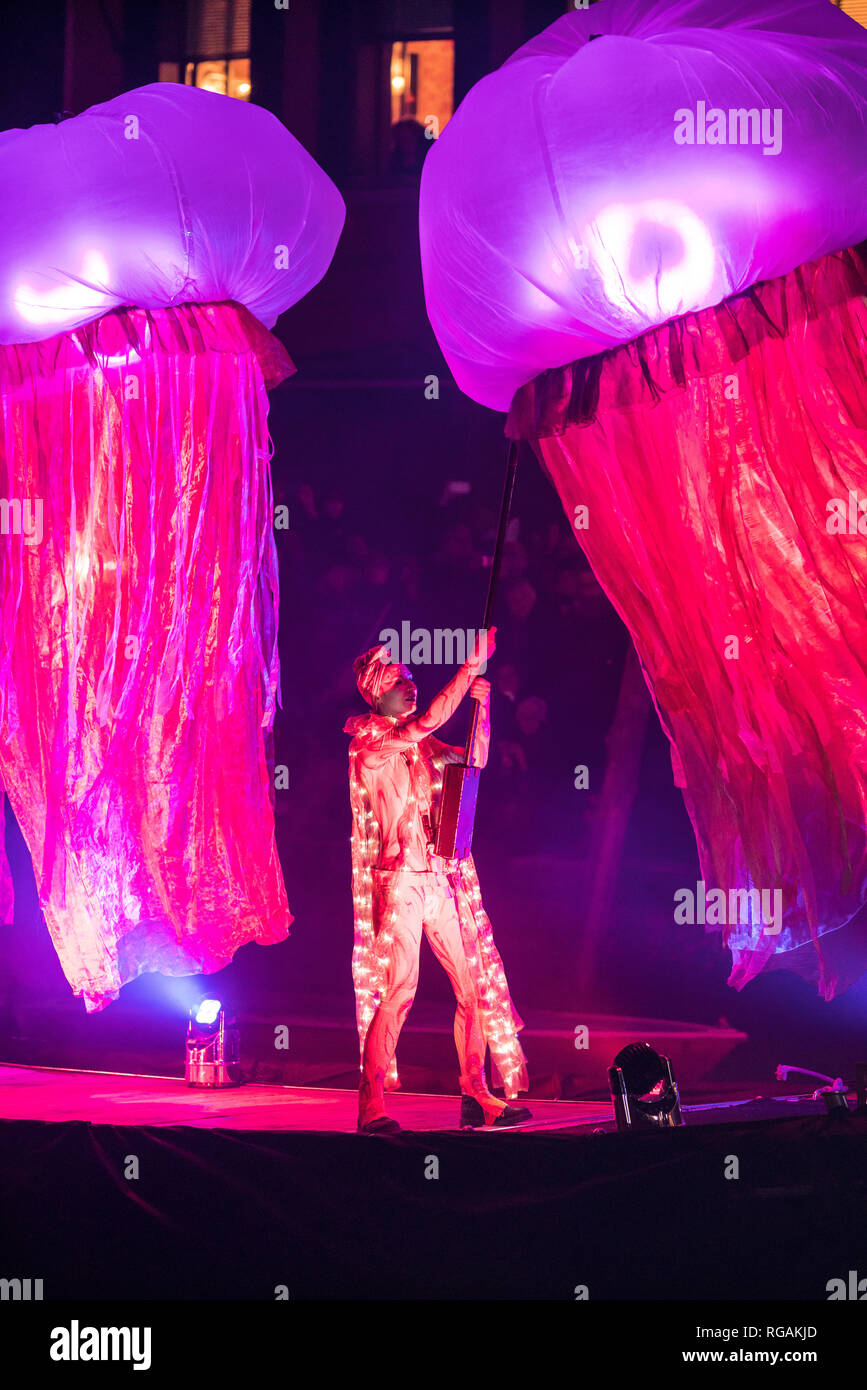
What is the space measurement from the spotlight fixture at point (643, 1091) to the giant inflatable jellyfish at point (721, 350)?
355mm

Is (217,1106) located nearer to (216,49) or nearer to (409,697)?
(409,697)

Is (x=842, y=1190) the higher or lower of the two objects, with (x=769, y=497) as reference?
lower

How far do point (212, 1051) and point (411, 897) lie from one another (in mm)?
1427

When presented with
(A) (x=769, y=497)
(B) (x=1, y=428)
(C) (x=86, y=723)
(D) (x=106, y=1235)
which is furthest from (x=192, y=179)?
(D) (x=106, y=1235)

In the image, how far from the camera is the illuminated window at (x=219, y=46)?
24.3 feet

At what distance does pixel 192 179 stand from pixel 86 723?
6.02 feet

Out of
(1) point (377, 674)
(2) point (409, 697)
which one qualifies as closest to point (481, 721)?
(2) point (409, 697)

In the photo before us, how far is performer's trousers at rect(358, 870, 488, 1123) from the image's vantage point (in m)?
4.20

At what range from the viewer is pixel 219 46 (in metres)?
7.47

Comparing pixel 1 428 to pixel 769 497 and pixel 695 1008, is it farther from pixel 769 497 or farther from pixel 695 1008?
pixel 695 1008
